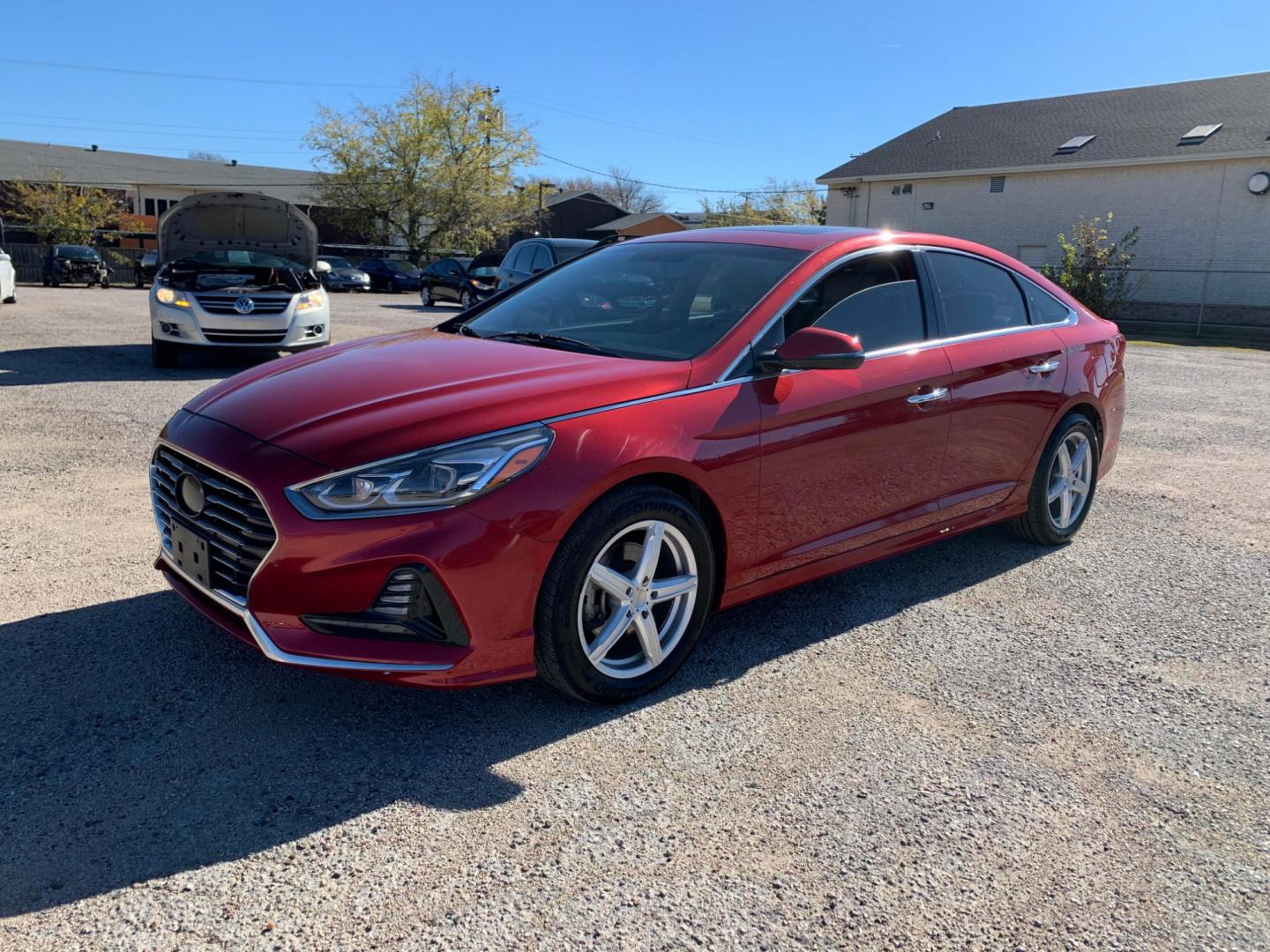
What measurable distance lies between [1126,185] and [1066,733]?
97.4 ft

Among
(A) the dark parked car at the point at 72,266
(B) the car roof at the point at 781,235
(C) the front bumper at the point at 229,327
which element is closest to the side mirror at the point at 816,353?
(B) the car roof at the point at 781,235

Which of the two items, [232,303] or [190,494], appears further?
[232,303]

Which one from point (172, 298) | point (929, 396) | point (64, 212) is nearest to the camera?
point (929, 396)

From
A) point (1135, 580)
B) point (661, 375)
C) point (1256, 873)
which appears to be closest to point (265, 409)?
point (661, 375)

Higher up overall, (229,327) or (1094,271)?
(1094,271)

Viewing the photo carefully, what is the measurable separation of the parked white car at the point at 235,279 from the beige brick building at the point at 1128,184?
2195 cm

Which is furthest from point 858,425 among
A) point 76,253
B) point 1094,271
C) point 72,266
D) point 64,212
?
point 64,212

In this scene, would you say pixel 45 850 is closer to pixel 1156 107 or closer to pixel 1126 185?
pixel 1126 185

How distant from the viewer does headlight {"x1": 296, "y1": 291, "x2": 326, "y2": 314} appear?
10969 millimetres

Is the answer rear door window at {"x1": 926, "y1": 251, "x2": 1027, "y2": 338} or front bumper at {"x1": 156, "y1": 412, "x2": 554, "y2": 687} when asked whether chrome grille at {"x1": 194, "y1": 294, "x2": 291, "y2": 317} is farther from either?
front bumper at {"x1": 156, "y1": 412, "x2": 554, "y2": 687}

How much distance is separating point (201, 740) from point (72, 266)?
35.8 meters

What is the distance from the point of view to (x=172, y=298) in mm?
10484

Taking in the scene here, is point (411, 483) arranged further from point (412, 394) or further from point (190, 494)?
point (190, 494)

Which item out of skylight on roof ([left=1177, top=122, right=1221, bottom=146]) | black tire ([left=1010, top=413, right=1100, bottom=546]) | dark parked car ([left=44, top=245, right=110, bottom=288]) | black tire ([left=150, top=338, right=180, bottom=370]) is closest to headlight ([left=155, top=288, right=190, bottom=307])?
black tire ([left=150, top=338, right=180, bottom=370])
